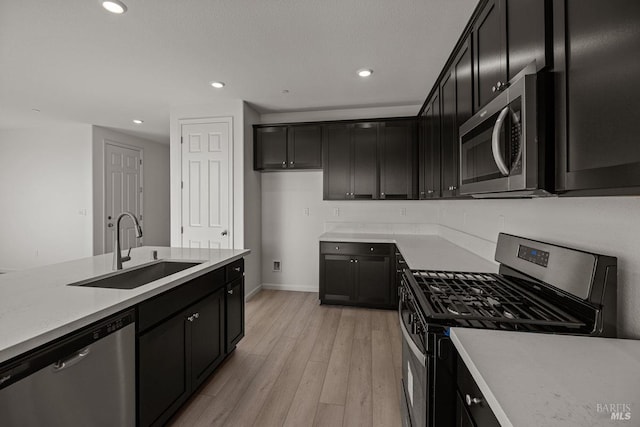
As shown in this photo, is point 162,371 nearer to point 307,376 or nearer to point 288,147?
point 307,376

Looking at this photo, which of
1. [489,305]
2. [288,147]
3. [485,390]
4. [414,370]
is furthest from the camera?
[288,147]

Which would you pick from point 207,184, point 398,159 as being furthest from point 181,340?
point 398,159

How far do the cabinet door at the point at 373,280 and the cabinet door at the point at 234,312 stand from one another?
1.55m

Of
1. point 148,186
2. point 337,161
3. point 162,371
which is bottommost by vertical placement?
point 162,371

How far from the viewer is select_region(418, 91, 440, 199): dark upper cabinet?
8.75 feet

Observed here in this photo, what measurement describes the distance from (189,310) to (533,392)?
1732 millimetres

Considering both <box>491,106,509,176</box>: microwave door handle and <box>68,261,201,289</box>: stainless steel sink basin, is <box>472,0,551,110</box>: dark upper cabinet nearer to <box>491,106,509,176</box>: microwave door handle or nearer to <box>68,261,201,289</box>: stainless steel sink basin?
Answer: <box>491,106,509,176</box>: microwave door handle

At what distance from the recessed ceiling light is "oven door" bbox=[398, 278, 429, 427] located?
2545mm

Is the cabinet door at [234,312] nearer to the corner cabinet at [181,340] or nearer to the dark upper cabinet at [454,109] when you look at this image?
the corner cabinet at [181,340]

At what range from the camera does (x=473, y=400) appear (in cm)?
79

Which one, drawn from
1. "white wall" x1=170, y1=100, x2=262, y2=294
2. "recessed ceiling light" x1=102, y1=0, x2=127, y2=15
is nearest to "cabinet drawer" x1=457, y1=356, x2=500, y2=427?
"recessed ceiling light" x1=102, y1=0, x2=127, y2=15

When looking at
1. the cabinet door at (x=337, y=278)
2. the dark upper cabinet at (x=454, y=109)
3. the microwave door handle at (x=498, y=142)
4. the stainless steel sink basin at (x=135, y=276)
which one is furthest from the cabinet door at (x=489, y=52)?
the cabinet door at (x=337, y=278)

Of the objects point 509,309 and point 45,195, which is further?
point 45,195

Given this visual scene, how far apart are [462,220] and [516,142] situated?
2006 millimetres
